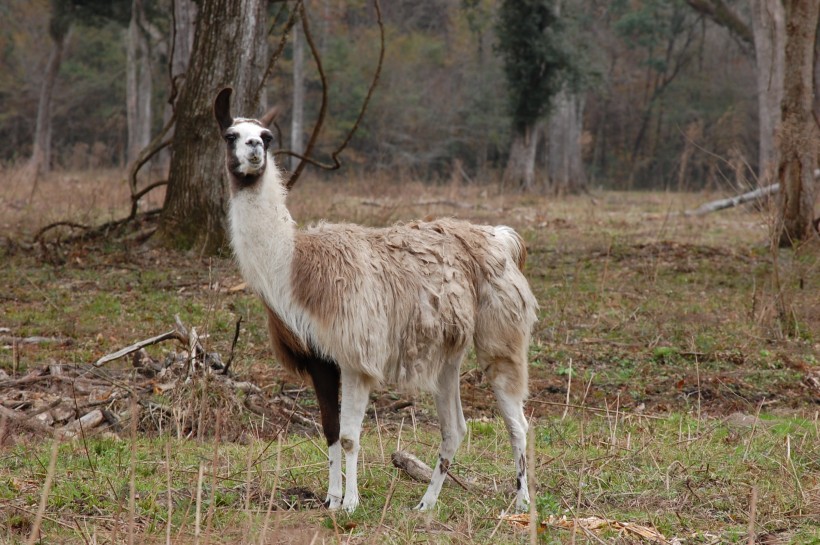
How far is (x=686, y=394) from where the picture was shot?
→ 8500 mm

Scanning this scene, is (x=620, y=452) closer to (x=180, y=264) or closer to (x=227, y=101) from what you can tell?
(x=227, y=101)

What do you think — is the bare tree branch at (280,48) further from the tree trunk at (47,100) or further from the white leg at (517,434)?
the tree trunk at (47,100)

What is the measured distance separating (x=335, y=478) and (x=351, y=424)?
341mm

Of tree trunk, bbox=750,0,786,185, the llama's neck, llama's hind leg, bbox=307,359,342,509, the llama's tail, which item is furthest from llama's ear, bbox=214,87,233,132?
tree trunk, bbox=750,0,786,185

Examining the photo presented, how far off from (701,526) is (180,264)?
28.3ft

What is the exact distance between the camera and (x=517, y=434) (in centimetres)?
565

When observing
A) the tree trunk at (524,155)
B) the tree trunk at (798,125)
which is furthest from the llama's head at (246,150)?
the tree trunk at (524,155)

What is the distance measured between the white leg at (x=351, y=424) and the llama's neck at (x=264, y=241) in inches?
21.9

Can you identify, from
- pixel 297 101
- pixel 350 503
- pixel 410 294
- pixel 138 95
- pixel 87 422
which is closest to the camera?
pixel 350 503

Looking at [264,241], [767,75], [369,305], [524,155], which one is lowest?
[369,305]

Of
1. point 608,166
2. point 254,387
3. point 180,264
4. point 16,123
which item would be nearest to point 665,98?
point 608,166

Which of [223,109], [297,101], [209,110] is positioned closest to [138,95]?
[297,101]

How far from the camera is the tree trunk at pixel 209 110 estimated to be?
12477mm

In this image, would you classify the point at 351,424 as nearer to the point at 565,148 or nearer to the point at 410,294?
the point at 410,294
